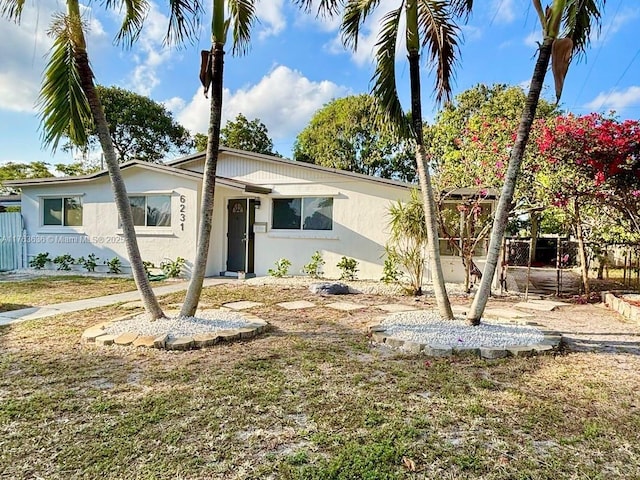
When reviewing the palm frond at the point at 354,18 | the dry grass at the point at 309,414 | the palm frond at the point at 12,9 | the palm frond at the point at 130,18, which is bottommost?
the dry grass at the point at 309,414

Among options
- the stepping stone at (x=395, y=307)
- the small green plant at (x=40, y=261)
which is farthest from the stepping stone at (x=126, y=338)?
the small green plant at (x=40, y=261)

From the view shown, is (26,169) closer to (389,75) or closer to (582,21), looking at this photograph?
(389,75)

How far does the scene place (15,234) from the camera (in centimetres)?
1328

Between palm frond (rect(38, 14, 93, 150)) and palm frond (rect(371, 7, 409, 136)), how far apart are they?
3662 mm

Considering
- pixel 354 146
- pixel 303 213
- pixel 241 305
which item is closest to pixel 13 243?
pixel 303 213

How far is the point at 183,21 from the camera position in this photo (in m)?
5.06

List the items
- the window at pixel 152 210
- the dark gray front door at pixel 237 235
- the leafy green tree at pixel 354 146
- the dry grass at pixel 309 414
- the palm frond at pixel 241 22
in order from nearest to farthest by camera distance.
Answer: the dry grass at pixel 309 414, the palm frond at pixel 241 22, the window at pixel 152 210, the dark gray front door at pixel 237 235, the leafy green tree at pixel 354 146

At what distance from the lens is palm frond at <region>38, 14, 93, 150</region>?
14.9 ft

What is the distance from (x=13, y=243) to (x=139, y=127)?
13.5 metres

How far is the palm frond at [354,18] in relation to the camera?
555 cm

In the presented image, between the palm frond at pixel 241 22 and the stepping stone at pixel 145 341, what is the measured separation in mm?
4011

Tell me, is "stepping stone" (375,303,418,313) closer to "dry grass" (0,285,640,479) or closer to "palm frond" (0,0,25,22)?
"dry grass" (0,285,640,479)

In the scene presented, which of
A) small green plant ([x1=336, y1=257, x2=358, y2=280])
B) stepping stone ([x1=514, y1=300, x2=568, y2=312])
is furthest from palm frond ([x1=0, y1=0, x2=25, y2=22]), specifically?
stepping stone ([x1=514, y1=300, x2=568, y2=312])

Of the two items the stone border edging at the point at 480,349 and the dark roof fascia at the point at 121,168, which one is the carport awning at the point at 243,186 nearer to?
the dark roof fascia at the point at 121,168
